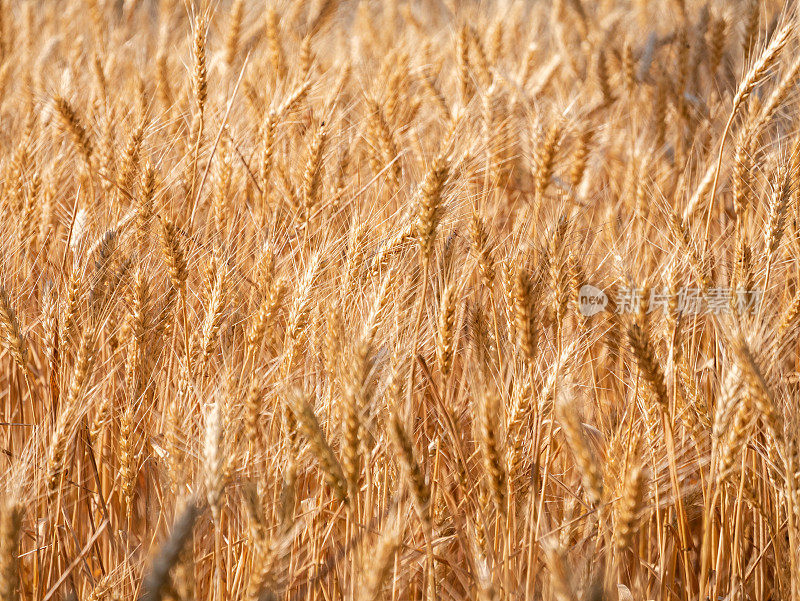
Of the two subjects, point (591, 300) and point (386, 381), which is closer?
point (386, 381)

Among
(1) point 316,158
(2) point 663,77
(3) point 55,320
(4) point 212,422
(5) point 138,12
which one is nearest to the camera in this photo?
(4) point 212,422

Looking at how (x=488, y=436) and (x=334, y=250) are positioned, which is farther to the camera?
(x=334, y=250)

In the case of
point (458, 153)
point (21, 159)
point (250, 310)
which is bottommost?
point (250, 310)

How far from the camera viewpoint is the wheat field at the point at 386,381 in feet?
3.48

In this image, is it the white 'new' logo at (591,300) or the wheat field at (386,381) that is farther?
the white 'new' logo at (591,300)

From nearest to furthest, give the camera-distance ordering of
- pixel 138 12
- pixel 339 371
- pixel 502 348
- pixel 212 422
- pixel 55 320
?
pixel 212 422 < pixel 339 371 < pixel 55 320 < pixel 502 348 < pixel 138 12

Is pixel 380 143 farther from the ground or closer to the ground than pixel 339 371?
farther from the ground

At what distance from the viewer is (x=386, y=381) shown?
1236mm

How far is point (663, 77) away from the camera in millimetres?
2924

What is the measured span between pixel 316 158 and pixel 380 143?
0.34 meters

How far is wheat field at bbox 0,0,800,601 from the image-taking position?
1061mm

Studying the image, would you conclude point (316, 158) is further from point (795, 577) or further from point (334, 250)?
point (795, 577)

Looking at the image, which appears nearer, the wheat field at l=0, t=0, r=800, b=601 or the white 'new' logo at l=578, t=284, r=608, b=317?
the wheat field at l=0, t=0, r=800, b=601

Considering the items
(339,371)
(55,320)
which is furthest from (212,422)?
(55,320)
